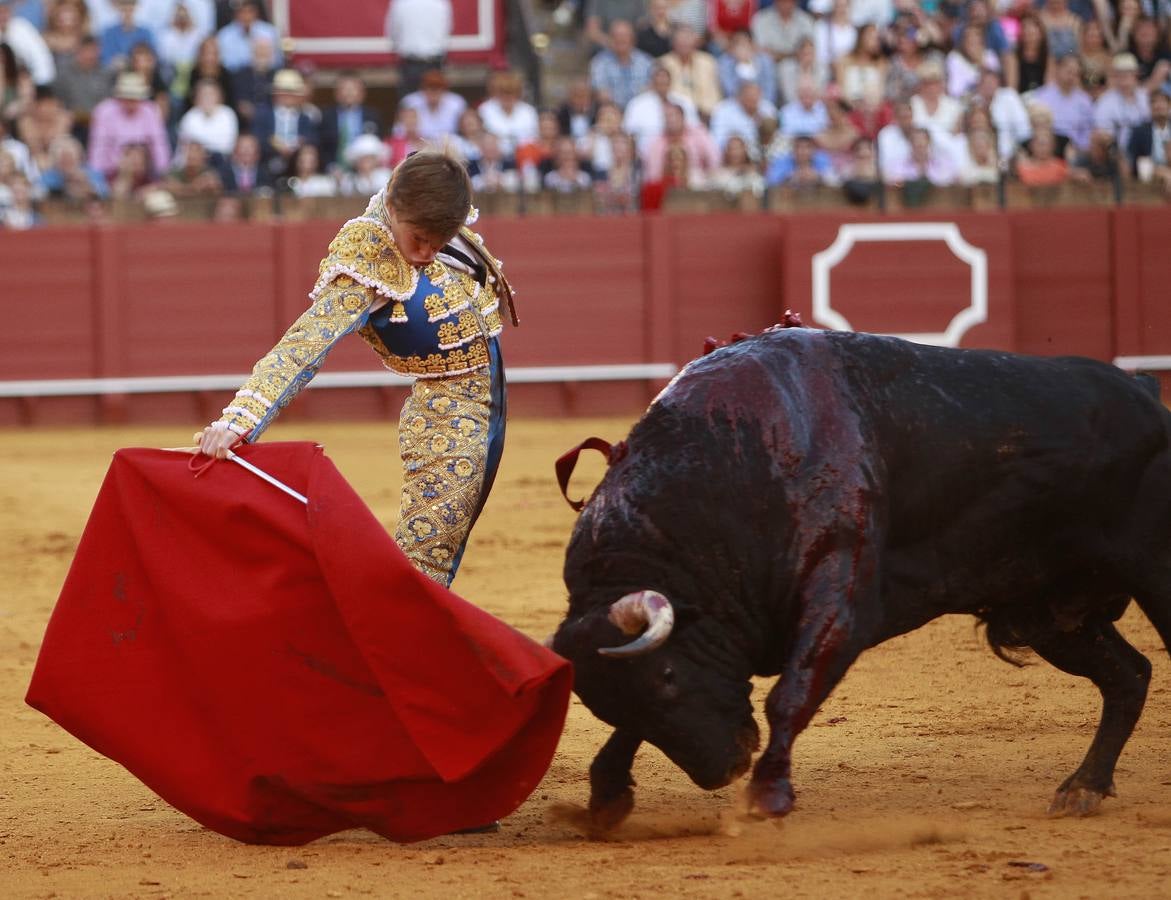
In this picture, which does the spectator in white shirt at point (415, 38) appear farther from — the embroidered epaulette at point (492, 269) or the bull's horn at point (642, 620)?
the bull's horn at point (642, 620)

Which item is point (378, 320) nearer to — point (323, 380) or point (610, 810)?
point (610, 810)

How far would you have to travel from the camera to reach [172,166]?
9.97m

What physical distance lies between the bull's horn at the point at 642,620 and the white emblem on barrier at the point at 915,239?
7.75m

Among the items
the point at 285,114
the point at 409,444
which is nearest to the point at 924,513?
the point at 409,444

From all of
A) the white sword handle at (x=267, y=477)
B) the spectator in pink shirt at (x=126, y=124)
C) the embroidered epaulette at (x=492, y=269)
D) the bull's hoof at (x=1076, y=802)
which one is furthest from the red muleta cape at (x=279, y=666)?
the spectator in pink shirt at (x=126, y=124)

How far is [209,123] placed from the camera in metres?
9.79

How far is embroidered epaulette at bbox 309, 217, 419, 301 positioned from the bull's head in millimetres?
661

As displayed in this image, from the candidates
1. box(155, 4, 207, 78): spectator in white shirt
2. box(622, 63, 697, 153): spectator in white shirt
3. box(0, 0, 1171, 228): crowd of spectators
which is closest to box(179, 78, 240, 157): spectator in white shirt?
box(0, 0, 1171, 228): crowd of spectators

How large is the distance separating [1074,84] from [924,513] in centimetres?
812

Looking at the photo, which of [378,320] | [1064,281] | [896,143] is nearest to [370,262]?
[378,320]

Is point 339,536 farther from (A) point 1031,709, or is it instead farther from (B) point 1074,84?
(B) point 1074,84

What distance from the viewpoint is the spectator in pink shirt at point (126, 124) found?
9594 millimetres

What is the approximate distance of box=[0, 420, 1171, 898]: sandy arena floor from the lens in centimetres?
274

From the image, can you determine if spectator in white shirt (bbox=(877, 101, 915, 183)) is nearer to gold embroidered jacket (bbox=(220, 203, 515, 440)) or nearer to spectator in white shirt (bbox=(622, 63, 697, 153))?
spectator in white shirt (bbox=(622, 63, 697, 153))
